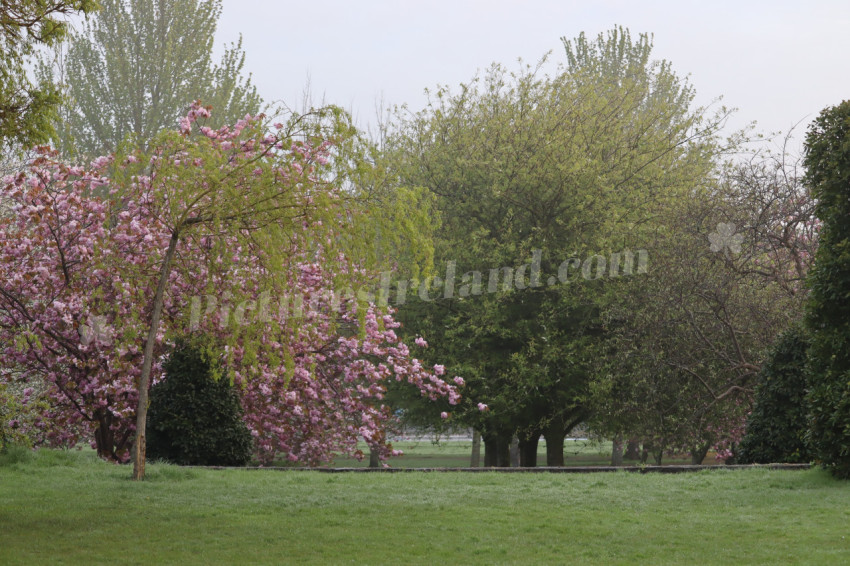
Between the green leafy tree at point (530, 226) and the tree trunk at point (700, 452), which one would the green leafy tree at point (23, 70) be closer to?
the green leafy tree at point (530, 226)

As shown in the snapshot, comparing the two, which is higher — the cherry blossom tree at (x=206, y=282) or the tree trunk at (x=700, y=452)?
the cherry blossom tree at (x=206, y=282)

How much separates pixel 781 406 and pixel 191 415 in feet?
29.0

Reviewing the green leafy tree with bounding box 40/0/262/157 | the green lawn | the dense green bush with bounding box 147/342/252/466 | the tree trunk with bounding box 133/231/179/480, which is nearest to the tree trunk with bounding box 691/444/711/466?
the green lawn

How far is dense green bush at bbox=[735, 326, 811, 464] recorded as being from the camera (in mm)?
12992

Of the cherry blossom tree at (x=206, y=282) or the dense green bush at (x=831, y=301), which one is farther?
the dense green bush at (x=831, y=301)

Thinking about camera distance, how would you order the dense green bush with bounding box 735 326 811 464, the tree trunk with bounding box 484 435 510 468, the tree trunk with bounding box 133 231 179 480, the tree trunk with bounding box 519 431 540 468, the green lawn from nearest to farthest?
the green lawn, the tree trunk with bounding box 133 231 179 480, the dense green bush with bounding box 735 326 811 464, the tree trunk with bounding box 519 431 540 468, the tree trunk with bounding box 484 435 510 468

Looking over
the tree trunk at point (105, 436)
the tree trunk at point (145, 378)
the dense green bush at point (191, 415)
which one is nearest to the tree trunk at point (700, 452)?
the dense green bush at point (191, 415)

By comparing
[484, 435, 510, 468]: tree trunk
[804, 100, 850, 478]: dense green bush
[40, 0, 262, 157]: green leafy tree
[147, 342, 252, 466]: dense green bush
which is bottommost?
[484, 435, 510, 468]: tree trunk

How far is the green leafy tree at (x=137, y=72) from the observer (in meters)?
31.9

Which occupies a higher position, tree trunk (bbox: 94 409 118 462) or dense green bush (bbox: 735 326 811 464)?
dense green bush (bbox: 735 326 811 464)

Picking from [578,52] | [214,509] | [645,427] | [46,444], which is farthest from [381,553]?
[578,52]

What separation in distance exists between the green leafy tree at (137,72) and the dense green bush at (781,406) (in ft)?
79.1

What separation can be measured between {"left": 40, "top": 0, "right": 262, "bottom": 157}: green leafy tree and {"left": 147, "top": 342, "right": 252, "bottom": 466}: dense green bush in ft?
64.3

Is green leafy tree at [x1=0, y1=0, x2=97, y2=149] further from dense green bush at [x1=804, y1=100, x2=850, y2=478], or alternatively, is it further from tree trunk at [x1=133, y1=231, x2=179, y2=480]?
dense green bush at [x1=804, y1=100, x2=850, y2=478]
